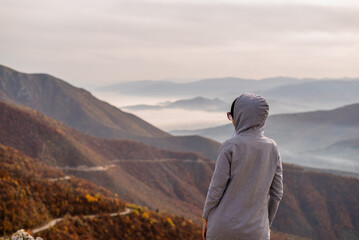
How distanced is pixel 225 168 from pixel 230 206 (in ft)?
1.65

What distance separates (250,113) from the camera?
4789 mm

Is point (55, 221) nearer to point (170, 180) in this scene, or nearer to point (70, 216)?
point (70, 216)

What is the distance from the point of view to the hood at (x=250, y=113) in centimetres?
479

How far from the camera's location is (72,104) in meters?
133

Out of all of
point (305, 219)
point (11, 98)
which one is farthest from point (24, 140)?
point (11, 98)

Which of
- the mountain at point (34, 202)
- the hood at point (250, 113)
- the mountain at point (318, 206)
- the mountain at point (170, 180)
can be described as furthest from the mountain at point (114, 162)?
the hood at point (250, 113)

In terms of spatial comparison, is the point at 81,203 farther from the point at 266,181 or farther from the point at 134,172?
the point at 134,172

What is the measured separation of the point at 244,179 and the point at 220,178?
33 cm

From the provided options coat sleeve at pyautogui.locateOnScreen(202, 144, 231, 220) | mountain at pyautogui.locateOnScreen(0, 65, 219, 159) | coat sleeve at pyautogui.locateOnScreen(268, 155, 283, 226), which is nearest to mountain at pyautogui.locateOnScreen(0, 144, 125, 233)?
coat sleeve at pyautogui.locateOnScreen(202, 144, 231, 220)

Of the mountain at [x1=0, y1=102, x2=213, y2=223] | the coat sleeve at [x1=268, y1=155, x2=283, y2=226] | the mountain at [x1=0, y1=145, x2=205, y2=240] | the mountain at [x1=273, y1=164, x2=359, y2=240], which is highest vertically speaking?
the coat sleeve at [x1=268, y1=155, x2=283, y2=226]

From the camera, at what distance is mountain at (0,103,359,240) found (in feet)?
170

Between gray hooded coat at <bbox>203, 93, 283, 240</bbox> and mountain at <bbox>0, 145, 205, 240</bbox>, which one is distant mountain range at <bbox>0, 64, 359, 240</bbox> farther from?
gray hooded coat at <bbox>203, 93, 283, 240</bbox>

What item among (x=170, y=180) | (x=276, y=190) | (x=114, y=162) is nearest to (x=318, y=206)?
(x=170, y=180)

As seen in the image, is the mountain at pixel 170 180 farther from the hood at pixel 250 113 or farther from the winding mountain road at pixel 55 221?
the hood at pixel 250 113
